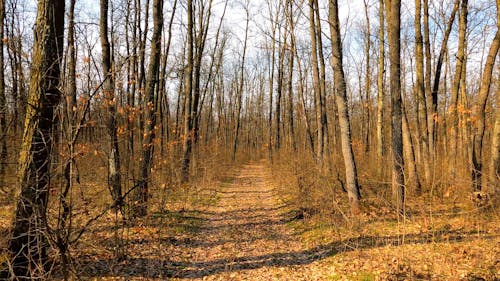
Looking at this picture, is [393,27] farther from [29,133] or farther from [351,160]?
[29,133]

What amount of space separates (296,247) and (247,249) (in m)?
0.97

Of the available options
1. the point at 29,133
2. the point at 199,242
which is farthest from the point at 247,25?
the point at 29,133

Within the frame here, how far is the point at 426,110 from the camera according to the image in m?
10.6

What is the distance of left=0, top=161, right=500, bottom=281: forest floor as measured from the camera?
15.2 feet

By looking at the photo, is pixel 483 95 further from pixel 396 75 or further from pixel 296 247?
pixel 296 247

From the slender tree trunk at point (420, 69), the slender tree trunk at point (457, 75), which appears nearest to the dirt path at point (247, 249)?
the slender tree trunk at point (457, 75)

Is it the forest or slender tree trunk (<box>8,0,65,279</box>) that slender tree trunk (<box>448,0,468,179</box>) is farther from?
slender tree trunk (<box>8,0,65,279</box>)

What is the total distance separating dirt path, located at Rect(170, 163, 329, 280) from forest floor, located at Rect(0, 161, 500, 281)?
2 cm

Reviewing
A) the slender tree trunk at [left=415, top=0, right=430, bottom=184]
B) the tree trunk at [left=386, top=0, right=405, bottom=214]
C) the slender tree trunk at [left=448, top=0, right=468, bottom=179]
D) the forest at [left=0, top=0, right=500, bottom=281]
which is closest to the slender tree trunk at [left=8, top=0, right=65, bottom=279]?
the forest at [left=0, top=0, right=500, bottom=281]

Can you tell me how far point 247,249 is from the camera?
626cm

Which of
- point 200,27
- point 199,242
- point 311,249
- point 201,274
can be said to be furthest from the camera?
point 200,27

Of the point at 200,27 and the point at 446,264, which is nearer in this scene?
the point at 446,264

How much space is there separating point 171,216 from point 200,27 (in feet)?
37.3

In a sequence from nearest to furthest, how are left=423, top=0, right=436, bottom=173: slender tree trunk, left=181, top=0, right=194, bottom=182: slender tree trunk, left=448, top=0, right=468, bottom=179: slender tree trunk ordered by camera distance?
left=448, top=0, right=468, bottom=179: slender tree trunk → left=423, top=0, right=436, bottom=173: slender tree trunk → left=181, top=0, right=194, bottom=182: slender tree trunk
